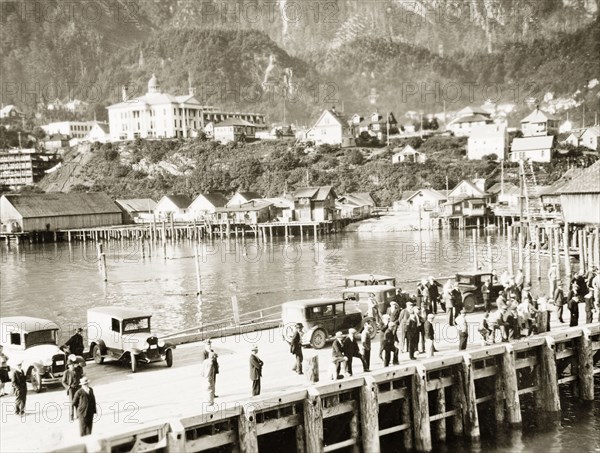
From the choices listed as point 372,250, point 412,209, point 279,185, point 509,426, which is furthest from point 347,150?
point 509,426

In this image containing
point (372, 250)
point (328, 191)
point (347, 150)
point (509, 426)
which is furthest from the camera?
point (347, 150)

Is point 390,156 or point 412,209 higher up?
point 390,156

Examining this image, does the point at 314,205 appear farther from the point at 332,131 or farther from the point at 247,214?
the point at 332,131

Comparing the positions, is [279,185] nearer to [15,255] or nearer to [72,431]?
[15,255]

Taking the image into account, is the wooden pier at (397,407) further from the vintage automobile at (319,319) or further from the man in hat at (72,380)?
the vintage automobile at (319,319)

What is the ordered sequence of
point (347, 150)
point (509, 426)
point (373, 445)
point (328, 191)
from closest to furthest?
point (373, 445)
point (509, 426)
point (328, 191)
point (347, 150)

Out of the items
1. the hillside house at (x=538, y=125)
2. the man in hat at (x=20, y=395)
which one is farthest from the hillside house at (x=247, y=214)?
the man in hat at (x=20, y=395)

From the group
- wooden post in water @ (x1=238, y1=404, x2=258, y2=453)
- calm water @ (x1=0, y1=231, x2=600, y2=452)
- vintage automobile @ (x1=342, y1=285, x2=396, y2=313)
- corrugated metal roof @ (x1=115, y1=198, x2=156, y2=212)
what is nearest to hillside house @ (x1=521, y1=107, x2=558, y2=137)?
calm water @ (x1=0, y1=231, x2=600, y2=452)
